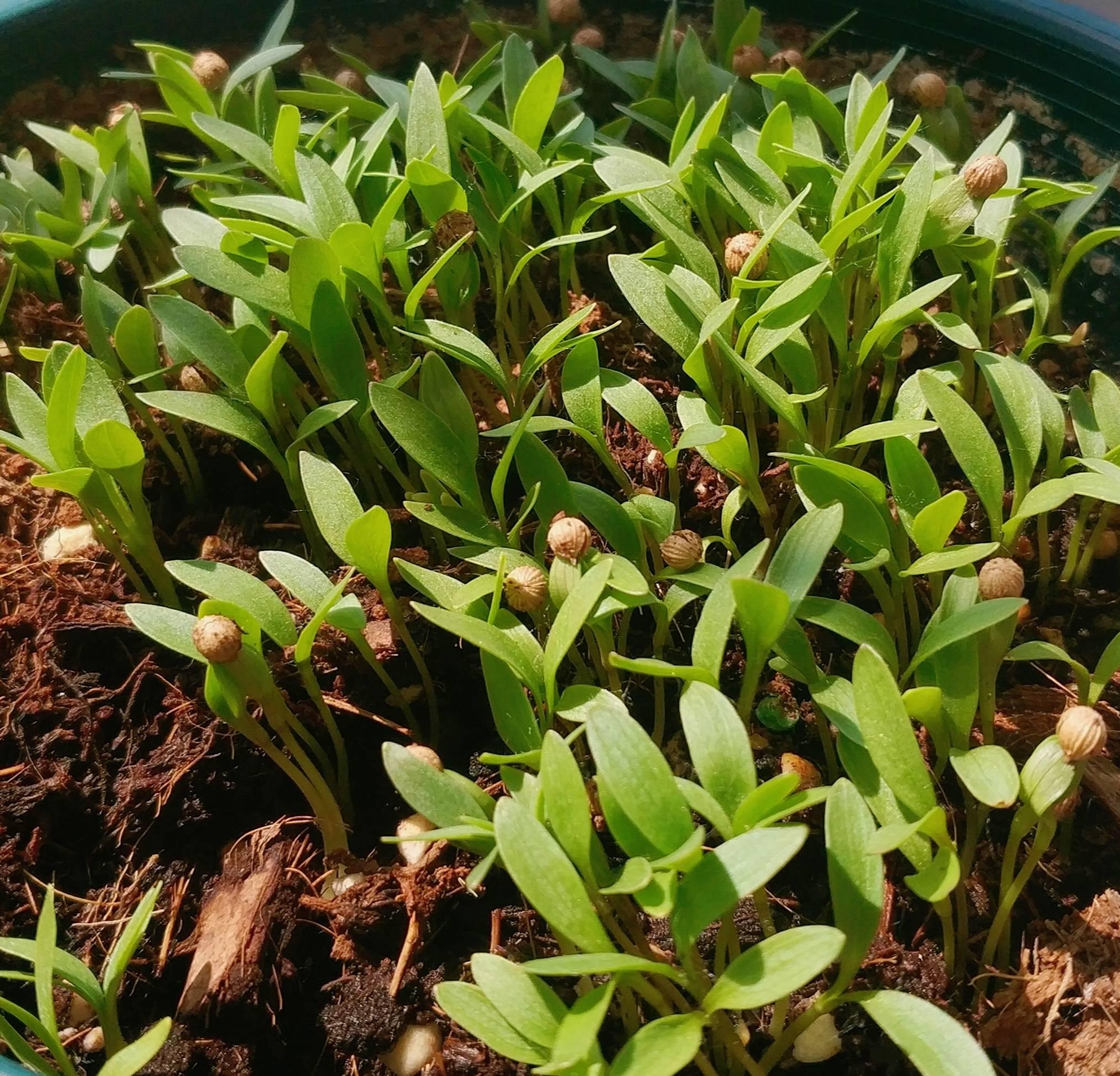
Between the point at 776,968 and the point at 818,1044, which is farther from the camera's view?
the point at 818,1044

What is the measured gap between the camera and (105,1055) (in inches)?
27.7

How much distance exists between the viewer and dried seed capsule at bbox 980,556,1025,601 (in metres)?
0.71

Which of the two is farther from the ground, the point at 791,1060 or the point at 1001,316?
the point at 1001,316

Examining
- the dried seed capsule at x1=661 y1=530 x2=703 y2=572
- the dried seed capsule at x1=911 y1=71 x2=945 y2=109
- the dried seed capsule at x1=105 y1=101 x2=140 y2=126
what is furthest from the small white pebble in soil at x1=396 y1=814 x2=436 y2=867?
the dried seed capsule at x1=911 y1=71 x2=945 y2=109

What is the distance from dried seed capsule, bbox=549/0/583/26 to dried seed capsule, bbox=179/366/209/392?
25.8 inches

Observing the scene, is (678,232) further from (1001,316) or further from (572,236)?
(1001,316)

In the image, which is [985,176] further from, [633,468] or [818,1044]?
[818,1044]

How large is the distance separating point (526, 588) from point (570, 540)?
47 millimetres

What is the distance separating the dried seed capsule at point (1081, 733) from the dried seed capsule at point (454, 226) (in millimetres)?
633

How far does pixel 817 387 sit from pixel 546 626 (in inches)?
12.7

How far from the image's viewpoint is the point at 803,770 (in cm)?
77

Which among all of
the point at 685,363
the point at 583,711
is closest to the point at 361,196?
the point at 685,363

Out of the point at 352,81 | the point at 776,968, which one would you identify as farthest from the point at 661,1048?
the point at 352,81

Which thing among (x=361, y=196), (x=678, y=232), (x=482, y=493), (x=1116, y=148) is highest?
(x=1116, y=148)
